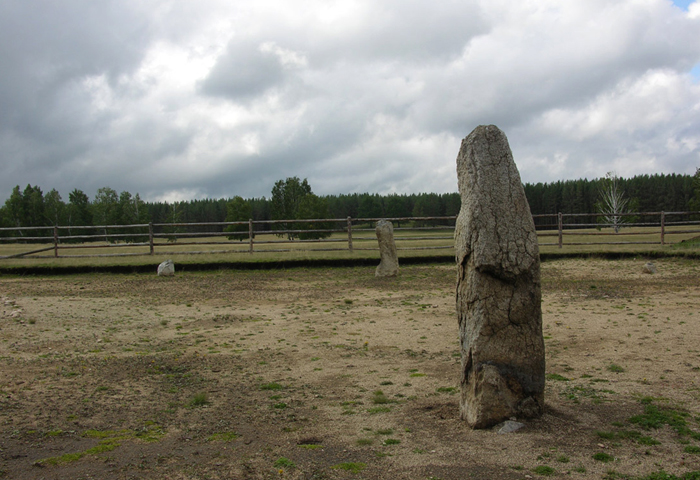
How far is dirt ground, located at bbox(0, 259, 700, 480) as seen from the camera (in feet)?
11.3

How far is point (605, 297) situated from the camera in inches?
403

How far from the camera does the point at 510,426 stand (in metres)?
3.99

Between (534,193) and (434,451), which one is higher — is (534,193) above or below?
above

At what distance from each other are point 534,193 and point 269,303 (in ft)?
228

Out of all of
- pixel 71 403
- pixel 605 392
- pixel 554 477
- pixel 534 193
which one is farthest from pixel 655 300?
pixel 534 193

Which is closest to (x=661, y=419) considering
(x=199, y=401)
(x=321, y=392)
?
(x=321, y=392)

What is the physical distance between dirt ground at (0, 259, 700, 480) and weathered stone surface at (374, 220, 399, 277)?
13.6 feet

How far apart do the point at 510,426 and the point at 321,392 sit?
1855 millimetres

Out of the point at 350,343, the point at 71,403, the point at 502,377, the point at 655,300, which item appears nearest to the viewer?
the point at 502,377

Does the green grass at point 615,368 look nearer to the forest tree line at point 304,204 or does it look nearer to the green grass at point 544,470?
the green grass at point 544,470

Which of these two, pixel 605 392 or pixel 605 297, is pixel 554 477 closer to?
pixel 605 392

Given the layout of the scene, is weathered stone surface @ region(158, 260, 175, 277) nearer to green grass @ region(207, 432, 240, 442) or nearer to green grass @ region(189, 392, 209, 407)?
green grass @ region(189, 392, 209, 407)

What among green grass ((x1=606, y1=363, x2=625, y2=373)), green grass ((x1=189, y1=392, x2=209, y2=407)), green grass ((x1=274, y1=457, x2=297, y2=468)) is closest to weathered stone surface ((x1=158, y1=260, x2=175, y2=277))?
green grass ((x1=189, y1=392, x2=209, y2=407))

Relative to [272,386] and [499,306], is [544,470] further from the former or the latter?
[272,386]
